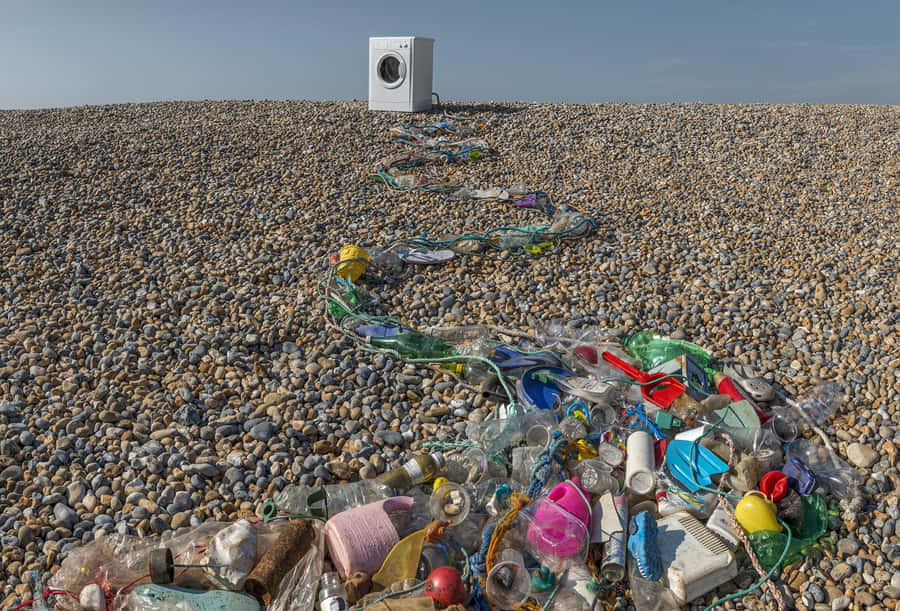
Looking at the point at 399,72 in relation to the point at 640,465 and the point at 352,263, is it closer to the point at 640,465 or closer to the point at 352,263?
the point at 352,263

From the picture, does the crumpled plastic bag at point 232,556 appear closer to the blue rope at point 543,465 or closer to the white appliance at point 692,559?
the blue rope at point 543,465

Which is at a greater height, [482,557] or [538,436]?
[538,436]

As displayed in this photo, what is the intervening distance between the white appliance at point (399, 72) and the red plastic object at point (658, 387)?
784cm

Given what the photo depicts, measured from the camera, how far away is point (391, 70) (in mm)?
10461

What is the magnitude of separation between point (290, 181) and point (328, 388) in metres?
4.07

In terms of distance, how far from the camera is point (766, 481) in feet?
8.69

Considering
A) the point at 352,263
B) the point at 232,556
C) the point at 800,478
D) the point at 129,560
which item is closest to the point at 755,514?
the point at 800,478

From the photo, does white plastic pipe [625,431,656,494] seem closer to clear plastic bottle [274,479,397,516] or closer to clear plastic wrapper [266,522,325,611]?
clear plastic bottle [274,479,397,516]

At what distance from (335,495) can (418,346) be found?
4.23 ft

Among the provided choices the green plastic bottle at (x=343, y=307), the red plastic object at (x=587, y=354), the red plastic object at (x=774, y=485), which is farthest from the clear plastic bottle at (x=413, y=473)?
the green plastic bottle at (x=343, y=307)

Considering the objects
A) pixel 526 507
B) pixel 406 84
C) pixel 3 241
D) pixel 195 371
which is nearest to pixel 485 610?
pixel 526 507

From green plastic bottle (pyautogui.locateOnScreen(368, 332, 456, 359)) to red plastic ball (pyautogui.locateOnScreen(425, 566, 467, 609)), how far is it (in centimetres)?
173

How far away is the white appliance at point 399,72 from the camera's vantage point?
10008 millimetres

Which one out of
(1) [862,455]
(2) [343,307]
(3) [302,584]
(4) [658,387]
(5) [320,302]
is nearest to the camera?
(3) [302,584]
